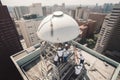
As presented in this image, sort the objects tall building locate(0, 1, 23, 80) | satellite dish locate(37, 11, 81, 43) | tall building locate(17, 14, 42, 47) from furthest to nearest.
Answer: tall building locate(17, 14, 42, 47) < tall building locate(0, 1, 23, 80) < satellite dish locate(37, 11, 81, 43)

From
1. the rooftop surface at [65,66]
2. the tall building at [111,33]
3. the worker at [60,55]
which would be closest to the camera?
the worker at [60,55]

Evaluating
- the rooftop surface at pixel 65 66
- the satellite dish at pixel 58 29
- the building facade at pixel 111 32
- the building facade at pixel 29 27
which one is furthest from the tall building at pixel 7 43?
the building facade at pixel 111 32

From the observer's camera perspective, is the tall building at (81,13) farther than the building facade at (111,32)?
Yes

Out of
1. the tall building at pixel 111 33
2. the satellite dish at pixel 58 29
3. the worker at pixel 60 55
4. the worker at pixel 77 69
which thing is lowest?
the tall building at pixel 111 33

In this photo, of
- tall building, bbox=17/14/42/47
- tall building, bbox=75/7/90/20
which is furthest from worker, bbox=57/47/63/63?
tall building, bbox=75/7/90/20

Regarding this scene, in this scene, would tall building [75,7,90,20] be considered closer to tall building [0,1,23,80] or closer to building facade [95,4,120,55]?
building facade [95,4,120,55]

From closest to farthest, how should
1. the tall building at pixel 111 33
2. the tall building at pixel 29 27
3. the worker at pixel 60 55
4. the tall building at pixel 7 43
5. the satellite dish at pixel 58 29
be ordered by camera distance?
the satellite dish at pixel 58 29, the worker at pixel 60 55, the tall building at pixel 7 43, the tall building at pixel 111 33, the tall building at pixel 29 27

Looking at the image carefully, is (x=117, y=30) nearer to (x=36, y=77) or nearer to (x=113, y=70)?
(x=113, y=70)

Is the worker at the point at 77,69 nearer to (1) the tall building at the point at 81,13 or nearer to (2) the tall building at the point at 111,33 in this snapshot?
(2) the tall building at the point at 111,33
